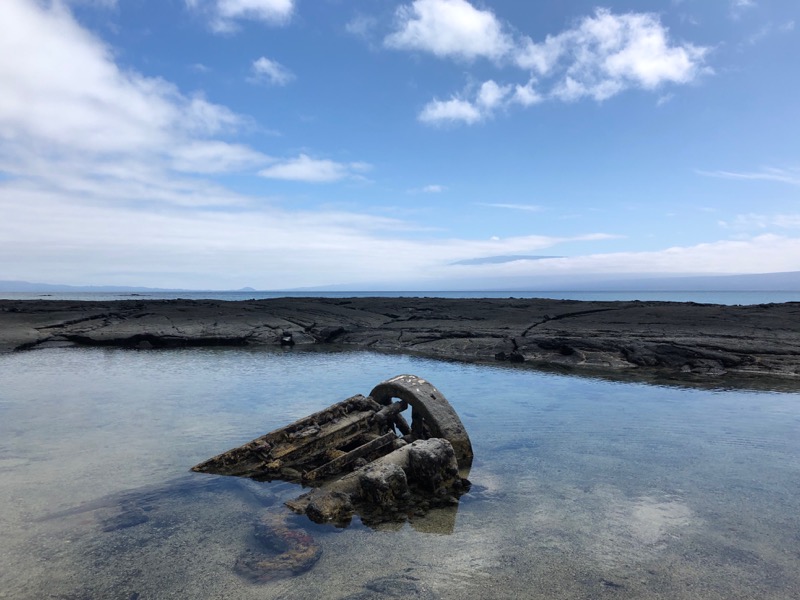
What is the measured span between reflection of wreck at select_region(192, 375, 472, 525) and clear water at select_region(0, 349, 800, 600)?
1.16 feet

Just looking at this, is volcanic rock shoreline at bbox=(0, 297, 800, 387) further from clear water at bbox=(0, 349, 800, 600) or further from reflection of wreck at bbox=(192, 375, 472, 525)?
reflection of wreck at bbox=(192, 375, 472, 525)

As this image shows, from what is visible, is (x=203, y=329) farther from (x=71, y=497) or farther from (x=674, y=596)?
(x=674, y=596)

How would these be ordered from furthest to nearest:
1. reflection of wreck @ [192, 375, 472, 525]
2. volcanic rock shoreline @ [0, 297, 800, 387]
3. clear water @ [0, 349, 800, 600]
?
volcanic rock shoreline @ [0, 297, 800, 387], reflection of wreck @ [192, 375, 472, 525], clear water @ [0, 349, 800, 600]

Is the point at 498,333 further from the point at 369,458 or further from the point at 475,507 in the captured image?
the point at 475,507

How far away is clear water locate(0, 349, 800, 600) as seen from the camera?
4414mm

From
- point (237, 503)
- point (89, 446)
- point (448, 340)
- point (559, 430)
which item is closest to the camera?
point (237, 503)

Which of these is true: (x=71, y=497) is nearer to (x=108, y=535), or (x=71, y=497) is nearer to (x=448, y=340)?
(x=108, y=535)

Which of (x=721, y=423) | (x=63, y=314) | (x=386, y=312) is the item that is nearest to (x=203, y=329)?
(x=63, y=314)

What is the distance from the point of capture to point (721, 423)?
9945mm

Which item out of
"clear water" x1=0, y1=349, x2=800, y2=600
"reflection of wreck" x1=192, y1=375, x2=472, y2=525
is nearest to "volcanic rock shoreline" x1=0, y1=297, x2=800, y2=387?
"clear water" x1=0, y1=349, x2=800, y2=600

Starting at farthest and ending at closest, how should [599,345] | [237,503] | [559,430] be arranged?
[599,345], [559,430], [237,503]

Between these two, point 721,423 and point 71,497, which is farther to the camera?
point 721,423

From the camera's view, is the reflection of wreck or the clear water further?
the reflection of wreck

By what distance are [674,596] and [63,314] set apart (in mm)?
32957
